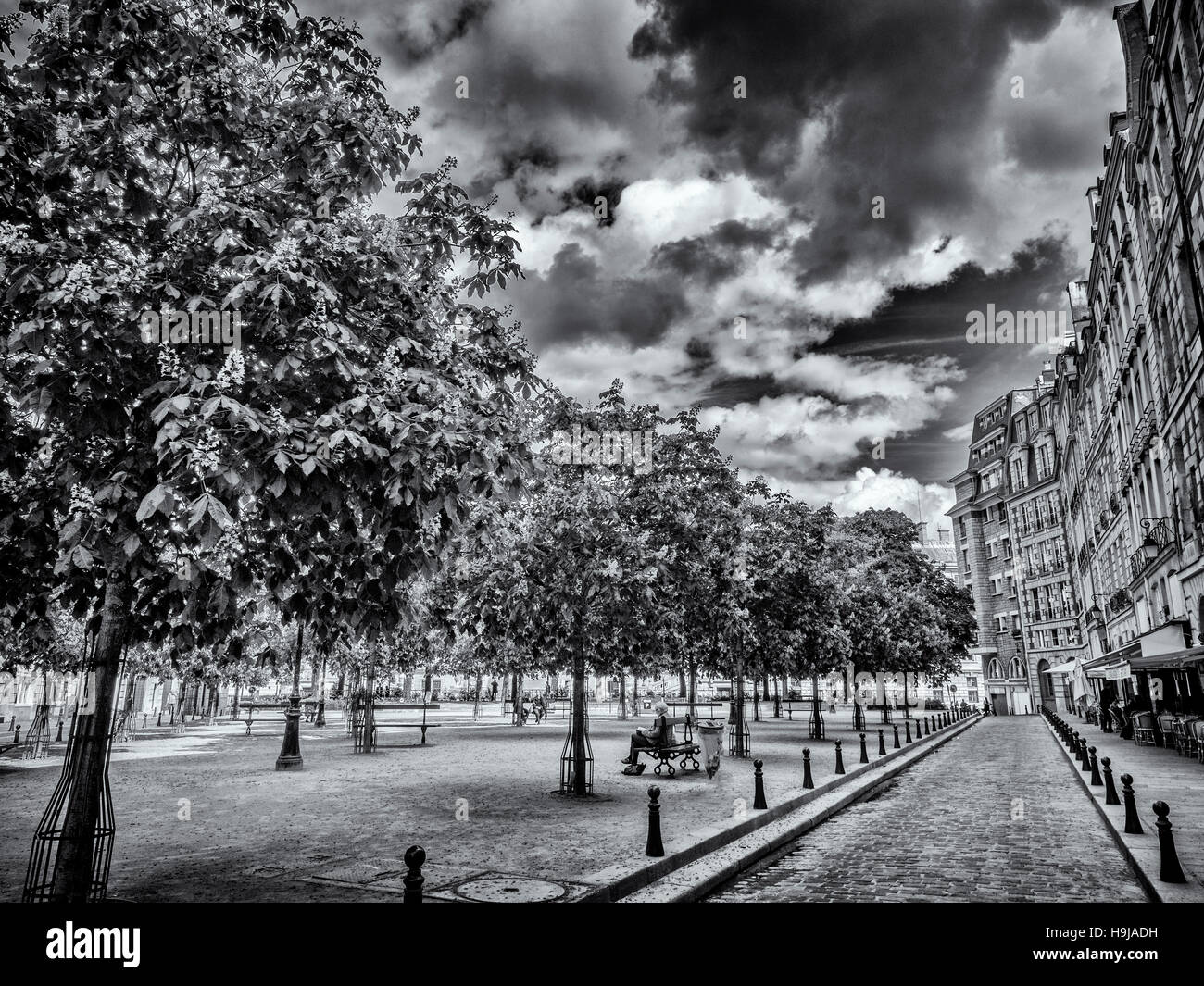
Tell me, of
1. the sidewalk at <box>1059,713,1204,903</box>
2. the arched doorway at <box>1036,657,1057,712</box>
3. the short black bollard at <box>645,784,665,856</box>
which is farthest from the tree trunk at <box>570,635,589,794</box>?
the arched doorway at <box>1036,657,1057,712</box>

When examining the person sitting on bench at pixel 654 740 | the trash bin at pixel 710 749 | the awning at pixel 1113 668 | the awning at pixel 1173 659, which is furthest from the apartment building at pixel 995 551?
the person sitting on bench at pixel 654 740

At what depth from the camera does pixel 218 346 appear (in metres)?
6.14

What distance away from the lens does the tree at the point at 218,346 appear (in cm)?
505

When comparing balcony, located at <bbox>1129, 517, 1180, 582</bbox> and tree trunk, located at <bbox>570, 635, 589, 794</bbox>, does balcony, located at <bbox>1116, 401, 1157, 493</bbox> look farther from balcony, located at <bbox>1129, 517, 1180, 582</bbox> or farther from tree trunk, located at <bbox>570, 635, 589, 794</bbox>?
tree trunk, located at <bbox>570, 635, 589, 794</bbox>

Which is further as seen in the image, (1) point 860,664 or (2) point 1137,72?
(1) point 860,664

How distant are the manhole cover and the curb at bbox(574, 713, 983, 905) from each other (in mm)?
350

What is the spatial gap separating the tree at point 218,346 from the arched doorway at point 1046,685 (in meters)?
67.1

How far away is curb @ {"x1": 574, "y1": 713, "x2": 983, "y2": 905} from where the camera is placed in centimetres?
740

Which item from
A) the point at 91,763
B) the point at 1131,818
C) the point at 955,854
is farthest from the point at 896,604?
the point at 91,763

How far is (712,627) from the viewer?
20.8 metres

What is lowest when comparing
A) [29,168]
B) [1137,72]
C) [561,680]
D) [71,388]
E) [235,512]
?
[561,680]
